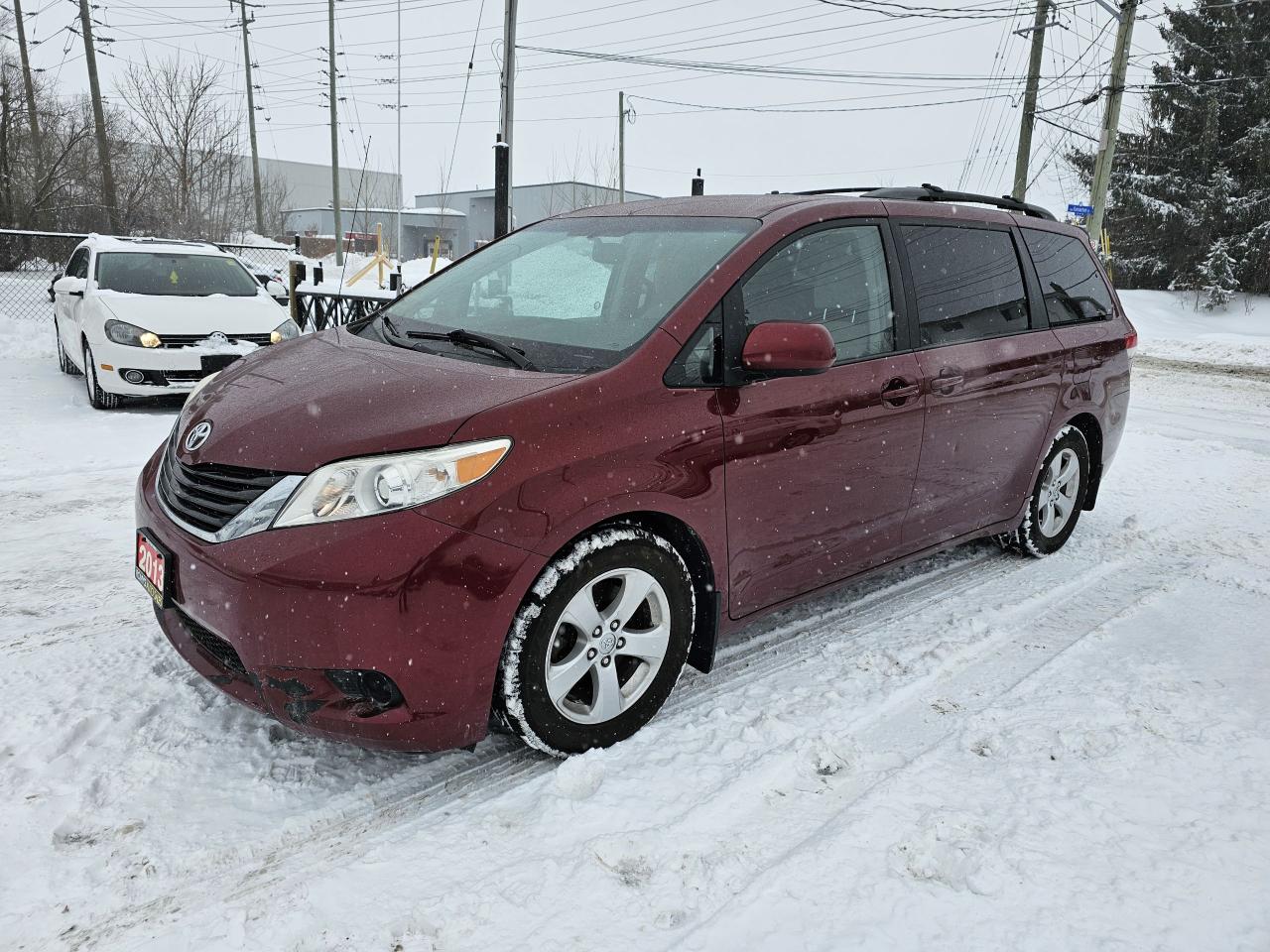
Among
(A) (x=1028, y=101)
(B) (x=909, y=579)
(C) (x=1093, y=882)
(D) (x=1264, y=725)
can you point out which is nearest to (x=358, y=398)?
(C) (x=1093, y=882)

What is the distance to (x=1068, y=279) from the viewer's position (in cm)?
466

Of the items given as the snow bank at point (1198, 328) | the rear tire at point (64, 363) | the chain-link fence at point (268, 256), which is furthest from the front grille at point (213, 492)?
the chain-link fence at point (268, 256)

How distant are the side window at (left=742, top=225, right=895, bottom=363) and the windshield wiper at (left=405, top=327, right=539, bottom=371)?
2.56 feet

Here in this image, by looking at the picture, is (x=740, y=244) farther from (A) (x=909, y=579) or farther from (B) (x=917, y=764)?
(A) (x=909, y=579)

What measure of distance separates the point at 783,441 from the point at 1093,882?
156cm

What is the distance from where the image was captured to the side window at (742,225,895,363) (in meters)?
3.09

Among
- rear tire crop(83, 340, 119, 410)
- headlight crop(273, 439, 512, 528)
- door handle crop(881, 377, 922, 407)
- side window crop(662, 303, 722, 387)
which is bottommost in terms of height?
rear tire crop(83, 340, 119, 410)

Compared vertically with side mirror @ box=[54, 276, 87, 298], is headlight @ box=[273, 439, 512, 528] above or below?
below

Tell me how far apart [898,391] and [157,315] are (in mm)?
7194

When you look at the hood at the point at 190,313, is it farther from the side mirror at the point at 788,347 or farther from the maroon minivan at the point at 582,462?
the side mirror at the point at 788,347

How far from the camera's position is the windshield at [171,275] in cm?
864

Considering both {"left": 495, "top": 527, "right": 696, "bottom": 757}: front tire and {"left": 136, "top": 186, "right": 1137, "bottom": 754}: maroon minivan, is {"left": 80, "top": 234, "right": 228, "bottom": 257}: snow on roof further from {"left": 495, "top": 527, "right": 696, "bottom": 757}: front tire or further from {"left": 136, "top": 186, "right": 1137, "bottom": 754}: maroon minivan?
{"left": 495, "top": 527, "right": 696, "bottom": 757}: front tire

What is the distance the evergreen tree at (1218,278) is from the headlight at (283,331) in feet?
77.0

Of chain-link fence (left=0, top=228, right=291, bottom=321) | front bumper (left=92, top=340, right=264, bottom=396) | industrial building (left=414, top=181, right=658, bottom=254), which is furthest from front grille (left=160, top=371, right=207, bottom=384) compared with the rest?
industrial building (left=414, top=181, right=658, bottom=254)
